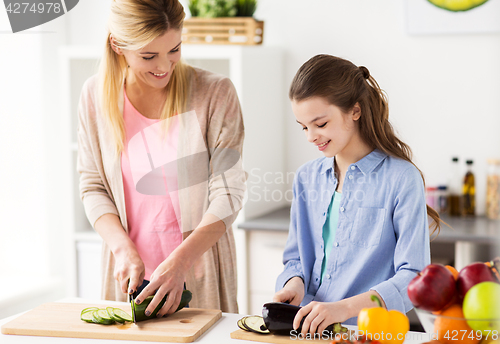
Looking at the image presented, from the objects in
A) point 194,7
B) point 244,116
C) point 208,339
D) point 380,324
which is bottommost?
point 208,339

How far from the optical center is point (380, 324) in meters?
0.81

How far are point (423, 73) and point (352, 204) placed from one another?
1.00m

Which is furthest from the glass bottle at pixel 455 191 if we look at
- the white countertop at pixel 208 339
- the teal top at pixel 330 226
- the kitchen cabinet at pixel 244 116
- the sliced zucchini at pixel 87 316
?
the sliced zucchini at pixel 87 316

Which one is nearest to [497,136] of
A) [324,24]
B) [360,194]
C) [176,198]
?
[324,24]

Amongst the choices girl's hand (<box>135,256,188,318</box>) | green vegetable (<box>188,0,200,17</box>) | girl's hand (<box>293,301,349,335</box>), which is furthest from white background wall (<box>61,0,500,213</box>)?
girl's hand (<box>293,301,349,335</box>)

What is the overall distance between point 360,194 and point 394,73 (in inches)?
26.5

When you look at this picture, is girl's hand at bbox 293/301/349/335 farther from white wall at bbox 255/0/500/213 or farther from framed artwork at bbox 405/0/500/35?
framed artwork at bbox 405/0/500/35

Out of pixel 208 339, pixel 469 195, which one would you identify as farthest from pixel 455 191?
pixel 208 339

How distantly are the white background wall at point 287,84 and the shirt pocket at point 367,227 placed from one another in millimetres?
529

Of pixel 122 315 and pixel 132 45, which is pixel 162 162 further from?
pixel 122 315

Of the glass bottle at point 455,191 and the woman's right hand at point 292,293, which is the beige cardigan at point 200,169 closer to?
the woman's right hand at point 292,293

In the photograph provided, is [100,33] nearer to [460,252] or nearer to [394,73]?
[394,73]

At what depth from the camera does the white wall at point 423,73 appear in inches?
74.2

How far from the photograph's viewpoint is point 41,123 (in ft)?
7.56
